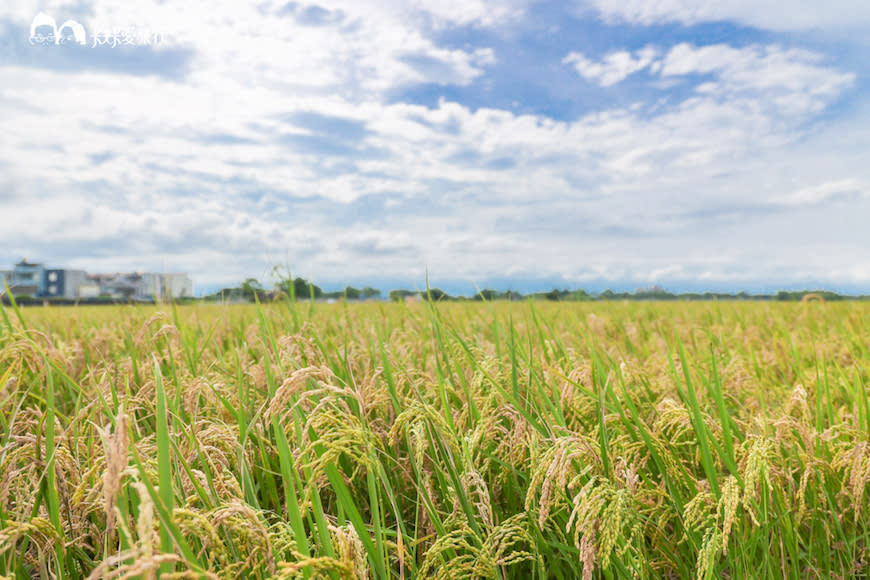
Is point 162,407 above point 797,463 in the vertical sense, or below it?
above

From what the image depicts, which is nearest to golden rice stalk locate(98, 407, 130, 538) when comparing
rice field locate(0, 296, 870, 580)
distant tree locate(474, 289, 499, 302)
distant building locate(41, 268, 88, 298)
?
rice field locate(0, 296, 870, 580)

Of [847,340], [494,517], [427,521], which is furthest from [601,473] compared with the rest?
[847,340]

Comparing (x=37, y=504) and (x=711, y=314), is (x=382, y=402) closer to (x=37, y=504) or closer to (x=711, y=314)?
(x=37, y=504)

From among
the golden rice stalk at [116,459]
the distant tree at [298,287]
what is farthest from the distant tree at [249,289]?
the golden rice stalk at [116,459]

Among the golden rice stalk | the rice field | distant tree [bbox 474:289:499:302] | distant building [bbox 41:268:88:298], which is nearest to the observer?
the golden rice stalk

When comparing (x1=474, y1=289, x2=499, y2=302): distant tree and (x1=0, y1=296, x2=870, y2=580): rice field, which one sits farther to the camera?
(x1=474, y1=289, x2=499, y2=302): distant tree

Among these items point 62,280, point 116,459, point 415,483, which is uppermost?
point 62,280

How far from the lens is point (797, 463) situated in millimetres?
1966

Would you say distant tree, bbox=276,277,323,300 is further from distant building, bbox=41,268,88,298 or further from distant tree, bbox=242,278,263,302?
distant building, bbox=41,268,88,298

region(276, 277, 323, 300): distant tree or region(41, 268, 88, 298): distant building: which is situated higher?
region(41, 268, 88, 298): distant building

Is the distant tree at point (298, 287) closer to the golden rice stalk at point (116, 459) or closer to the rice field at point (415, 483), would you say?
the rice field at point (415, 483)

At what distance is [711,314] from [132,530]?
809 centimetres

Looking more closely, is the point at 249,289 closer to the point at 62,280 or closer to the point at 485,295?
the point at 485,295

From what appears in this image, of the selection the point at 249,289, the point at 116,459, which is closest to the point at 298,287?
the point at 249,289
